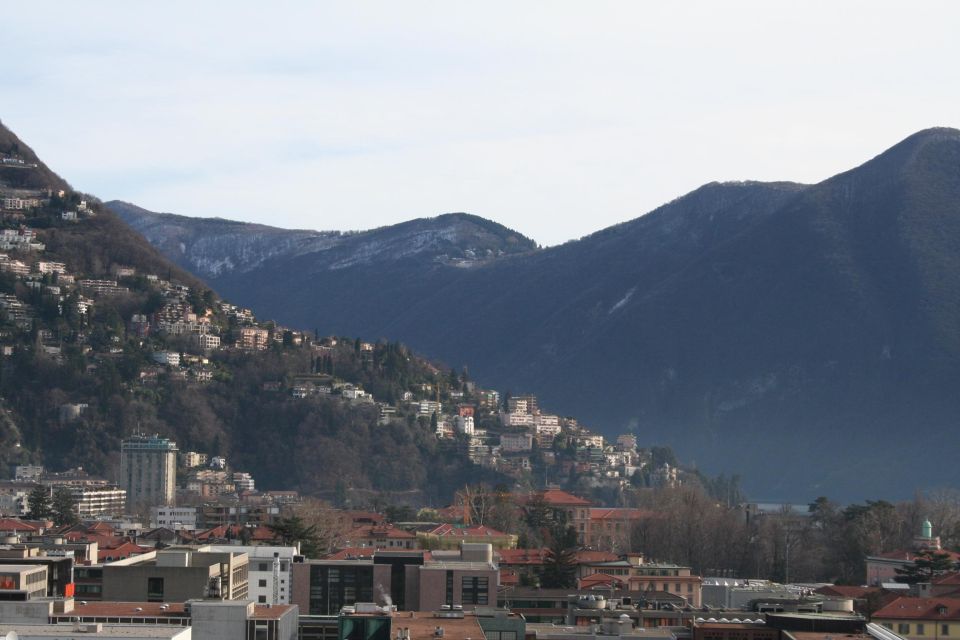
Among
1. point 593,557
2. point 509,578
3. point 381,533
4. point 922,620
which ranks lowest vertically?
point 922,620

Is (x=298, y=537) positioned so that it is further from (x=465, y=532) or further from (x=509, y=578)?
(x=465, y=532)

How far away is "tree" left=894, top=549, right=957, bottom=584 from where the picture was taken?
128 m

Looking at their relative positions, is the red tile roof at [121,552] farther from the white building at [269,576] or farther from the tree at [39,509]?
the tree at [39,509]

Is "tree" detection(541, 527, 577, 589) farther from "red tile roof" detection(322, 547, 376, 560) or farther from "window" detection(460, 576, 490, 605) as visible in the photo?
"window" detection(460, 576, 490, 605)

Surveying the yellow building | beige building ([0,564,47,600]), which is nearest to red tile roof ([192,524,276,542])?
the yellow building

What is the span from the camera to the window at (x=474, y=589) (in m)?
100

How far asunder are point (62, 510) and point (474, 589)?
88.5 meters

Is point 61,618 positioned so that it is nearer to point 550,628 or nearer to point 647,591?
point 550,628

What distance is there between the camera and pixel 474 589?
101 meters

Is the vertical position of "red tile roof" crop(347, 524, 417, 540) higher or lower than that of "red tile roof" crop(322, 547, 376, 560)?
higher

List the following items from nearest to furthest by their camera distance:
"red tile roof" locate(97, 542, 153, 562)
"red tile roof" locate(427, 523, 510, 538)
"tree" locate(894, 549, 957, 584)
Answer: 1. "red tile roof" locate(97, 542, 153, 562)
2. "tree" locate(894, 549, 957, 584)
3. "red tile roof" locate(427, 523, 510, 538)

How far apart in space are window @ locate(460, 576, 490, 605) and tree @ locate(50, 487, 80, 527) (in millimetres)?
78280

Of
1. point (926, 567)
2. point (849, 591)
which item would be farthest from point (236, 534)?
point (849, 591)

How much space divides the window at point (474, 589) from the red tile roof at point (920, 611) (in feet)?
54.2
